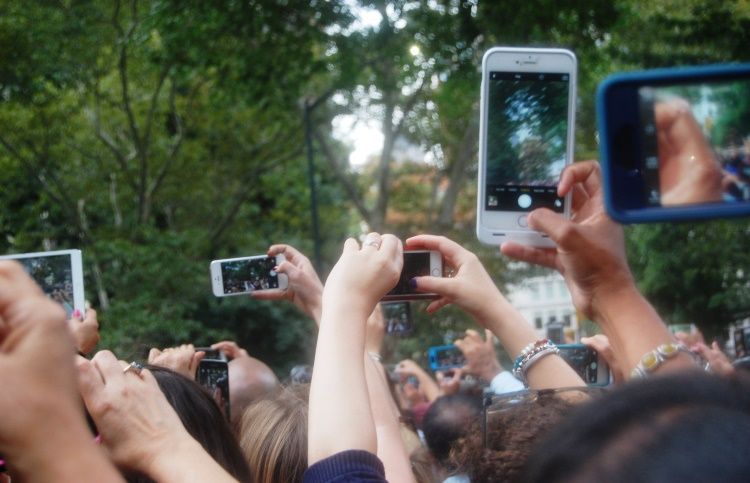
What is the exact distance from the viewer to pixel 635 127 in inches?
54.5

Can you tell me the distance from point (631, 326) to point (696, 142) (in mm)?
607

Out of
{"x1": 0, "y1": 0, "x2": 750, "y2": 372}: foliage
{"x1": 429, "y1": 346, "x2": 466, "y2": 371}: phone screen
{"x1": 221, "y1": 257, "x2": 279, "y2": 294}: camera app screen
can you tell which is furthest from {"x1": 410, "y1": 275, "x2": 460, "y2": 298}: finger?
{"x1": 0, "y1": 0, "x2": 750, "y2": 372}: foliage

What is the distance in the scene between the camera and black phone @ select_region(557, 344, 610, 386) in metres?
3.71

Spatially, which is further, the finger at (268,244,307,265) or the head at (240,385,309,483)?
the finger at (268,244,307,265)

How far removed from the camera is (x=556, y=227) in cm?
183

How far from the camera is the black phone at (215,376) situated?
394 centimetres

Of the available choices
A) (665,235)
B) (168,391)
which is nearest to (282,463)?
(168,391)

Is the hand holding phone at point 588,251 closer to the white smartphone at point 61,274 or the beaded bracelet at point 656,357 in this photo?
the beaded bracelet at point 656,357

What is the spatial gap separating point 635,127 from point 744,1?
9.55 metres

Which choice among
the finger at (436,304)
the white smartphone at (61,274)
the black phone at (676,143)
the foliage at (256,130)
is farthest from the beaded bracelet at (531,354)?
the foliage at (256,130)

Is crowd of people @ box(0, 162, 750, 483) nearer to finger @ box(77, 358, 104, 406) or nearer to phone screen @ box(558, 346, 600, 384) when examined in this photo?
finger @ box(77, 358, 104, 406)

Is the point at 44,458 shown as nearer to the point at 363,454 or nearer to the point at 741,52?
the point at 363,454

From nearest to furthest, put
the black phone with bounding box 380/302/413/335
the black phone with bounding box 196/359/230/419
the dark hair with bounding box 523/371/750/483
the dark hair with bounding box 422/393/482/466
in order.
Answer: the dark hair with bounding box 523/371/750/483
the black phone with bounding box 196/359/230/419
the dark hair with bounding box 422/393/482/466
the black phone with bounding box 380/302/413/335

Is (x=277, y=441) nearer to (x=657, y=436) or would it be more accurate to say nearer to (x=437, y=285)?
(x=437, y=285)
